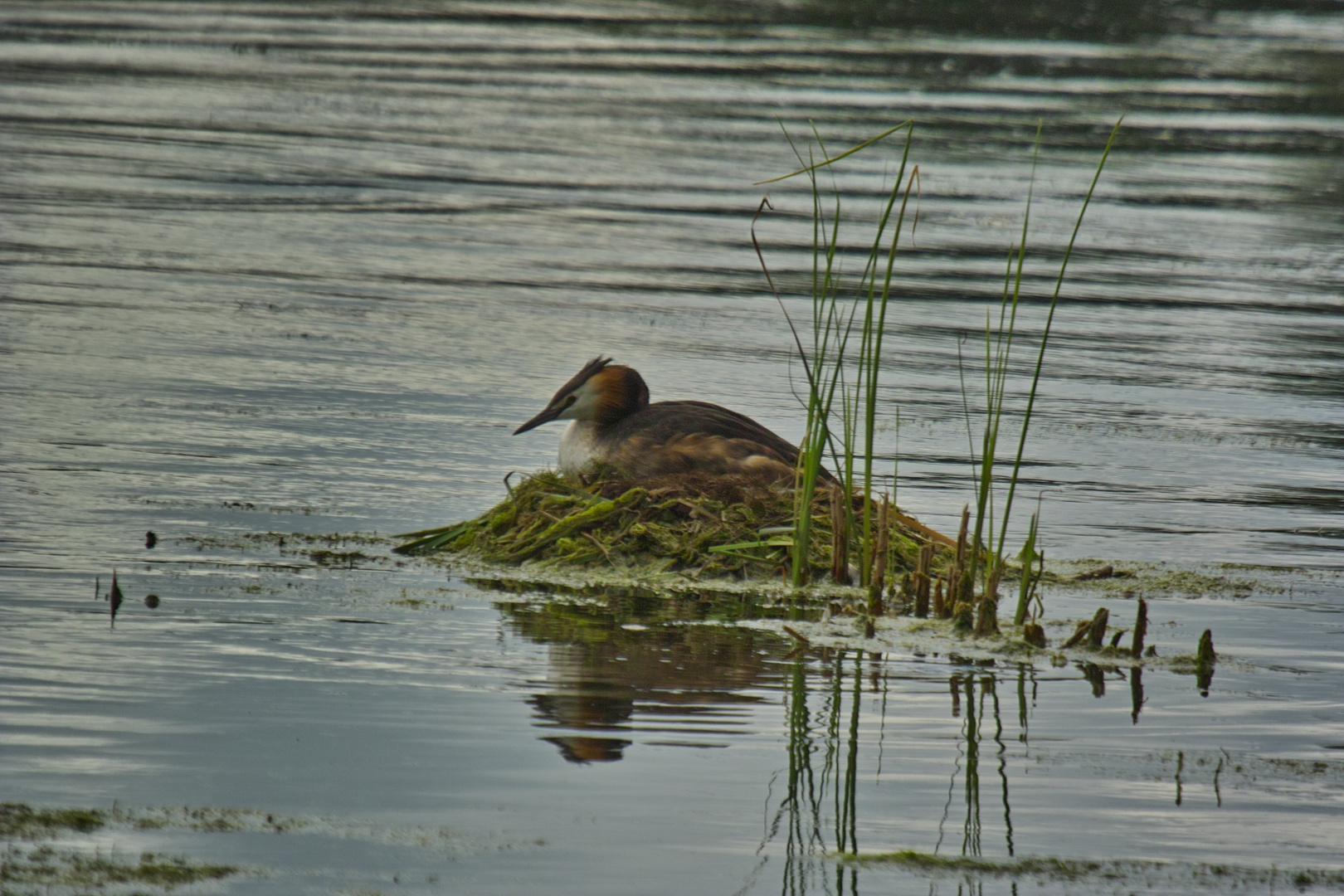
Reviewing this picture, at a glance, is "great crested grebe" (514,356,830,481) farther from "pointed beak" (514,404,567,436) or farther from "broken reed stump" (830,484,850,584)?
"broken reed stump" (830,484,850,584)

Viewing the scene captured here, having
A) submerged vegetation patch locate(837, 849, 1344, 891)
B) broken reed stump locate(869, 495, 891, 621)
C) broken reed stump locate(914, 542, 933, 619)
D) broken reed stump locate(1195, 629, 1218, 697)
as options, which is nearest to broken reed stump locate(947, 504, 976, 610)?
broken reed stump locate(914, 542, 933, 619)

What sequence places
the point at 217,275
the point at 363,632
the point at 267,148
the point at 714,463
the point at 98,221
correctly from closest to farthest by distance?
the point at 363,632 < the point at 714,463 < the point at 217,275 < the point at 98,221 < the point at 267,148

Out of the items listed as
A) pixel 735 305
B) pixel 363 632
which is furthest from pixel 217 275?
pixel 363 632

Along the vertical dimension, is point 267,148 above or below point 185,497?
above

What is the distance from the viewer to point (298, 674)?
607cm

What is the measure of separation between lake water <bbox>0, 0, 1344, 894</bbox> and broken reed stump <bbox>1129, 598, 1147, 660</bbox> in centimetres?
20

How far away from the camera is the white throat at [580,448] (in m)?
8.49

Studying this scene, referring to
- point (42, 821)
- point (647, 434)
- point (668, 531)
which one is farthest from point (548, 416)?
point (42, 821)

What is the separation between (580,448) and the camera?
855cm

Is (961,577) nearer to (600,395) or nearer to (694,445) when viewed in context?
(694,445)

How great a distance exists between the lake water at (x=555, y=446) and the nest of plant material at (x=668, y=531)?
45 centimetres

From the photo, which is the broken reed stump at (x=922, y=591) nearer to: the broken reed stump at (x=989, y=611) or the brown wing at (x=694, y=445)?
the broken reed stump at (x=989, y=611)

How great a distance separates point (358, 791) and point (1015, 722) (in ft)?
7.05

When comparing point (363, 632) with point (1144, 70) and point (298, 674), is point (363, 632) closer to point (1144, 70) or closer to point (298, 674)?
point (298, 674)
